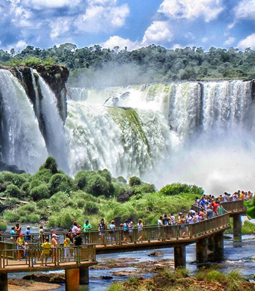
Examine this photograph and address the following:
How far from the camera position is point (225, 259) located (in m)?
A: 42.8

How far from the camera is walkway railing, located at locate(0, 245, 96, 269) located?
3011 cm

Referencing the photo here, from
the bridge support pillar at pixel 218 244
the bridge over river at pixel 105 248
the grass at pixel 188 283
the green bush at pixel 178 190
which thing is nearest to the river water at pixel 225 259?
the bridge support pillar at pixel 218 244

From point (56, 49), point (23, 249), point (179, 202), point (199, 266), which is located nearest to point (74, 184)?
point (179, 202)

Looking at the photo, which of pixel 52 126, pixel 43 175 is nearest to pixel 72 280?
pixel 43 175

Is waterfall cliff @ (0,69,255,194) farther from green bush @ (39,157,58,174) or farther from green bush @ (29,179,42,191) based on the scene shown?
green bush @ (29,179,42,191)

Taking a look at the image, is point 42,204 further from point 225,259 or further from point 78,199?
point 225,259

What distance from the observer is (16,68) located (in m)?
71.6

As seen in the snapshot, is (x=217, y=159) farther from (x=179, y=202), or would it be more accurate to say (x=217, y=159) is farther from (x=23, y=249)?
(x=23, y=249)

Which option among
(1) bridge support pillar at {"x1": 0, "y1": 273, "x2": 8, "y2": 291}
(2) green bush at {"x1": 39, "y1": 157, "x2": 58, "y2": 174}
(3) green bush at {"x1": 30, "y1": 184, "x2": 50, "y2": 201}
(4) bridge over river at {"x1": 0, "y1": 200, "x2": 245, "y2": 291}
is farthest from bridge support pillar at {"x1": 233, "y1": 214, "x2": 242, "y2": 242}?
(1) bridge support pillar at {"x1": 0, "y1": 273, "x2": 8, "y2": 291}

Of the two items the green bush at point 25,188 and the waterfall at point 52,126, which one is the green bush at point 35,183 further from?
the waterfall at point 52,126

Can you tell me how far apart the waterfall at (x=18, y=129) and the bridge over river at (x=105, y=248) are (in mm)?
26942

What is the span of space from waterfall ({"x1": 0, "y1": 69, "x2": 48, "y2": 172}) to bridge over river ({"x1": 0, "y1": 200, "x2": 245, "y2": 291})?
1061 inches

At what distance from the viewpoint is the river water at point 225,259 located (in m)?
35.1

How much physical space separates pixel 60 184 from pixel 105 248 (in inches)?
1105
